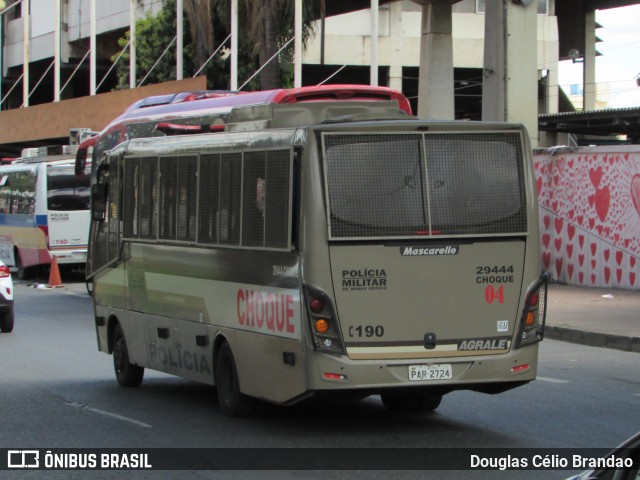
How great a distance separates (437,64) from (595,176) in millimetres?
4834

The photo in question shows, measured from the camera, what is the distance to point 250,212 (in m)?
10.6

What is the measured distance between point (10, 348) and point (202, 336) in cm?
748

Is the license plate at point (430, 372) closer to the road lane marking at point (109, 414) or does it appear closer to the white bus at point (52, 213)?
the road lane marking at point (109, 414)

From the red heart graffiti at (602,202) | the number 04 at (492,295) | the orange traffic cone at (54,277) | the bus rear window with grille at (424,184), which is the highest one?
the bus rear window with grille at (424,184)

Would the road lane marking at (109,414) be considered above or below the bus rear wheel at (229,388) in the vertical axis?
below

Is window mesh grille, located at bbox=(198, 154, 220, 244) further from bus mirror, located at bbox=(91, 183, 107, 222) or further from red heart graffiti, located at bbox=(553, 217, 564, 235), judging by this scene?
red heart graffiti, located at bbox=(553, 217, 564, 235)

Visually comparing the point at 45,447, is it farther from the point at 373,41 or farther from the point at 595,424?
the point at 373,41

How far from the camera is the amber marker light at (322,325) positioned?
962cm

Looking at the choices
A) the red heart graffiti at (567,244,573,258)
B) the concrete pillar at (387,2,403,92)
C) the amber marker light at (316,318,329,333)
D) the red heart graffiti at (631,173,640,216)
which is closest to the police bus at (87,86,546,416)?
the amber marker light at (316,318,329,333)

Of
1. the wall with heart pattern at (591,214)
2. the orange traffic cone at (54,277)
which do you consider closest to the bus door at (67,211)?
the orange traffic cone at (54,277)

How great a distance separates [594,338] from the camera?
17594 millimetres

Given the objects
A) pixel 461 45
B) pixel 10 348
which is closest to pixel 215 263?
pixel 10 348

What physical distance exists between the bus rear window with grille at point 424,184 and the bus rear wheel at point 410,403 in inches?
81.4

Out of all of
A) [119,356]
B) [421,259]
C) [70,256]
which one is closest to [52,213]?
[70,256]
